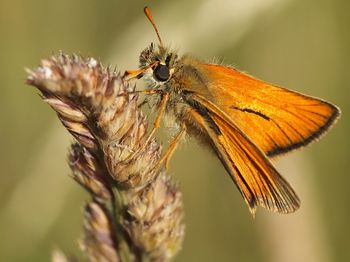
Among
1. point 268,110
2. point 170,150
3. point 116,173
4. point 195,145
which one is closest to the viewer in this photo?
point 116,173

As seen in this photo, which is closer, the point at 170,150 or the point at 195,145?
the point at 170,150

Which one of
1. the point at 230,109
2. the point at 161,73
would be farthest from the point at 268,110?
the point at 161,73

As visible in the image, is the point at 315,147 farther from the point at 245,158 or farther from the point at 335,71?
the point at 245,158

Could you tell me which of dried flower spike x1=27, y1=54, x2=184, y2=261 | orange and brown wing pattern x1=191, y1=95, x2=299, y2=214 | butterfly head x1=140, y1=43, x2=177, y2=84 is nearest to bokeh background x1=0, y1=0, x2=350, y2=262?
butterfly head x1=140, y1=43, x2=177, y2=84

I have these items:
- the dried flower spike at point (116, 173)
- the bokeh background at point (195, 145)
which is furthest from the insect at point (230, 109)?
the bokeh background at point (195, 145)

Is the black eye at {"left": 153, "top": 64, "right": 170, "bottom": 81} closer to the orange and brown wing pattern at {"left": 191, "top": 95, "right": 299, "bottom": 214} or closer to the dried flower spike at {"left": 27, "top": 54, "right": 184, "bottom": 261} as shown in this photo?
the orange and brown wing pattern at {"left": 191, "top": 95, "right": 299, "bottom": 214}

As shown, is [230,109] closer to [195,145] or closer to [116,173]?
[116,173]

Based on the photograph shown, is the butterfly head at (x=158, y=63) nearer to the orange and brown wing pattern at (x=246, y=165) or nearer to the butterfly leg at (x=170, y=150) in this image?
the orange and brown wing pattern at (x=246, y=165)
